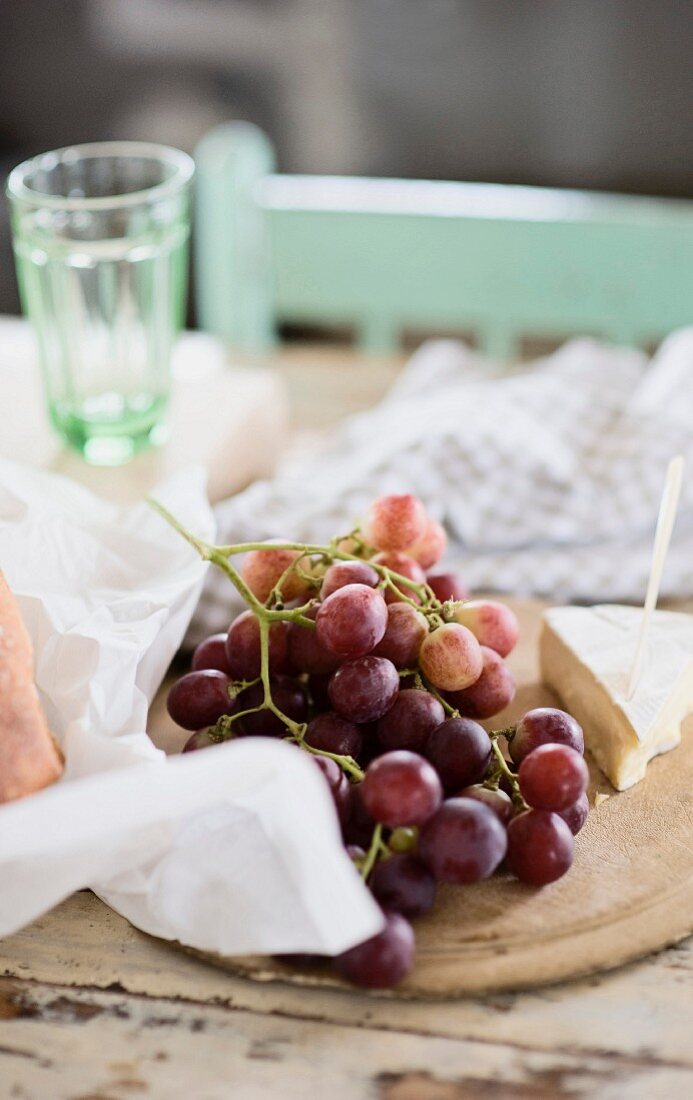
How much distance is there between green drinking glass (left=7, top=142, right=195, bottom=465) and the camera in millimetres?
860

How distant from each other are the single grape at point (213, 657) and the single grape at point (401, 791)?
164mm

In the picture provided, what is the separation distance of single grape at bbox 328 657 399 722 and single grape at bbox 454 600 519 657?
0.09 metres

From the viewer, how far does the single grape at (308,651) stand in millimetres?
615

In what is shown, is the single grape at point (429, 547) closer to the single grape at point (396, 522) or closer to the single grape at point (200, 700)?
the single grape at point (396, 522)

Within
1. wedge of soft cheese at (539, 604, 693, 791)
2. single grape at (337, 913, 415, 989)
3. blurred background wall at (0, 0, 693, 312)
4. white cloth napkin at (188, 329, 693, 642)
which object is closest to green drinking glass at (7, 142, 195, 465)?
white cloth napkin at (188, 329, 693, 642)

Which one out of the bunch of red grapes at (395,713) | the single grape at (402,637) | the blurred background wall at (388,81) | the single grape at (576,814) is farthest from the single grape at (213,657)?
the blurred background wall at (388,81)

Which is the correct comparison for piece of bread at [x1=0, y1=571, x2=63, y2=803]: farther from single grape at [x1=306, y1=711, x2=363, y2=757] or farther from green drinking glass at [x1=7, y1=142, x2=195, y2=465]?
green drinking glass at [x1=7, y1=142, x2=195, y2=465]

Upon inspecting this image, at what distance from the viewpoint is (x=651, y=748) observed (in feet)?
2.16

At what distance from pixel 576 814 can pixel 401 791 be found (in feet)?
0.37

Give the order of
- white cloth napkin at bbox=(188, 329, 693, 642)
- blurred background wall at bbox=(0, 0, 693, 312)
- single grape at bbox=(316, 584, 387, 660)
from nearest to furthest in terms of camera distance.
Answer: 1. single grape at bbox=(316, 584, 387, 660)
2. white cloth napkin at bbox=(188, 329, 693, 642)
3. blurred background wall at bbox=(0, 0, 693, 312)

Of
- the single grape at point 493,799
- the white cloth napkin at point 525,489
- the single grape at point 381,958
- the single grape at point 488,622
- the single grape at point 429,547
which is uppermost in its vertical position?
the single grape at point 429,547

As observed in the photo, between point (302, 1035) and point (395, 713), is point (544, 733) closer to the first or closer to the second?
point (395, 713)

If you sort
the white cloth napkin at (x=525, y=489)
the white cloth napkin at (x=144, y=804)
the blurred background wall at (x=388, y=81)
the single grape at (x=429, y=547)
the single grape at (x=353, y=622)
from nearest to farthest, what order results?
the white cloth napkin at (x=144, y=804) → the single grape at (x=353, y=622) → the single grape at (x=429, y=547) → the white cloth napkin at (x=525, y=489) → the blurred background wall at (x=388, y=81)

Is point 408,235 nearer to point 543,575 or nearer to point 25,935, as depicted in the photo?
point 543,575
